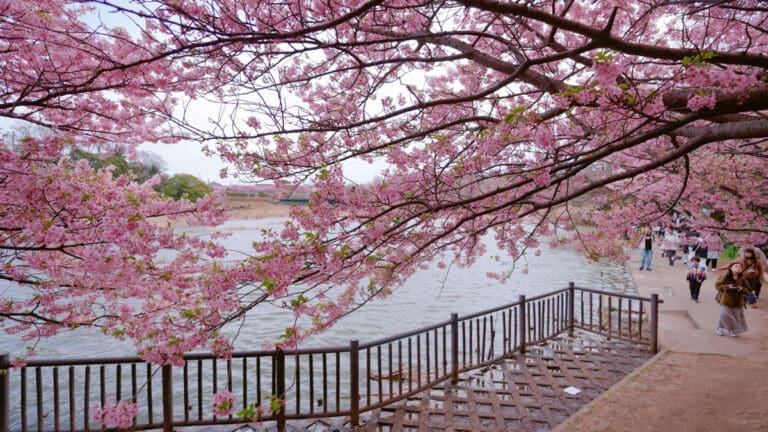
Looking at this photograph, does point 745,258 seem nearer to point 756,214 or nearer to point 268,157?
point 756,214

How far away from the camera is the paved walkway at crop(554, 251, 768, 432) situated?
16.2ft

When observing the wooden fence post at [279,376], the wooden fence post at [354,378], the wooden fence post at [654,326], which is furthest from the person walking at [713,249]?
the wooden fence post at [279,376]

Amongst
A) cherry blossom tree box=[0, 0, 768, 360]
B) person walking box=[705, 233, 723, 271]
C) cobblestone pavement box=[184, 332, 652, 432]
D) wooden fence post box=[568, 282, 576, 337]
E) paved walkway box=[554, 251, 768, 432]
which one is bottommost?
cobblestone pavement box=[184, 332, 652, 432]

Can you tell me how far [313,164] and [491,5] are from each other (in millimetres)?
2265

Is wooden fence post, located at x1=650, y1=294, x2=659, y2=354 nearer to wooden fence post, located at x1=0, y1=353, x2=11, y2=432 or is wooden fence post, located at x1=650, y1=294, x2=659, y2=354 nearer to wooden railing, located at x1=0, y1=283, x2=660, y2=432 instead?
wooden railing, located at x1=0, y1=283, x2=660, y2=432

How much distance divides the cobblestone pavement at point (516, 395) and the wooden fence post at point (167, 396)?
88 cm

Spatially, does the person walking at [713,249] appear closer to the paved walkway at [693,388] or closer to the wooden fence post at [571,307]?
the paved walkway at [693,388]

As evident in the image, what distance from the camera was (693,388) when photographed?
19.3 ft

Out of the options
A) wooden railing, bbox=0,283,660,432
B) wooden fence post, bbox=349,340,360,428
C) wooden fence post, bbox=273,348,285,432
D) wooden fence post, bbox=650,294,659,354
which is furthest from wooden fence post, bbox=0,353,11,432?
wooden fence post, bbox=650,294,659,354

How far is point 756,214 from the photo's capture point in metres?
8.38

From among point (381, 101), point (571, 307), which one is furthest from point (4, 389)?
point (571, 307)

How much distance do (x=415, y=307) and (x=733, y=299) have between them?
8201mm

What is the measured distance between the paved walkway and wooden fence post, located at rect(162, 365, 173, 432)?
4.71 metres

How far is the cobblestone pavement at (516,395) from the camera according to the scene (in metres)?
5.36
